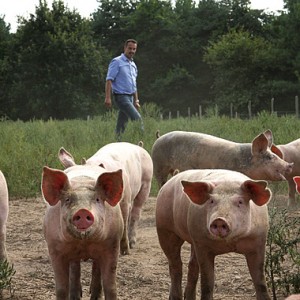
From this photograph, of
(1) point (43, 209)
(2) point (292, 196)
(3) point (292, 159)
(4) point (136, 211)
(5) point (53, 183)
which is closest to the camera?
(5) point (53, 183)

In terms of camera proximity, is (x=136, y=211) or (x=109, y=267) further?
(x=136, y=211)

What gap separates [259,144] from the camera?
25.6ft

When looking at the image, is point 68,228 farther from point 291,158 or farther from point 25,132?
point 25,132

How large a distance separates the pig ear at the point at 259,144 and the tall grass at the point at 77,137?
2924 millimetres

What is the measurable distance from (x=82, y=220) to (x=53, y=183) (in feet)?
1.29

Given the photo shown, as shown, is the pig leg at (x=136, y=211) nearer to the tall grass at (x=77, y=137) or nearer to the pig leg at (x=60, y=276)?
the pig leg at (x=60, y=276)

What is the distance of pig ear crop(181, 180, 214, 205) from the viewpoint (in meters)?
4.30

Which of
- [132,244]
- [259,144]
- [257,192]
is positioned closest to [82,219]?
[257,192]

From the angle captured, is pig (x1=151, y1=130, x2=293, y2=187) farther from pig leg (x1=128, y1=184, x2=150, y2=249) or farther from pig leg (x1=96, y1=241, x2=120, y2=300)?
pig leg (x1=96, y1=241, x2=120, y2=300)

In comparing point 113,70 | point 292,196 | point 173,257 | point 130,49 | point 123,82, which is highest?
point 130,49

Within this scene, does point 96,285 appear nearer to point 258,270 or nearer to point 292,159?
point 258,270

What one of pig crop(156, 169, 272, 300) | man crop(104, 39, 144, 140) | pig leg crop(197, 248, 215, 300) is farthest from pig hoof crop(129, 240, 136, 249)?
man crop(104, 39, 144, 140)

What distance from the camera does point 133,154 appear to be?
699 cm

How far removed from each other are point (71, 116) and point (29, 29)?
17.1ft
